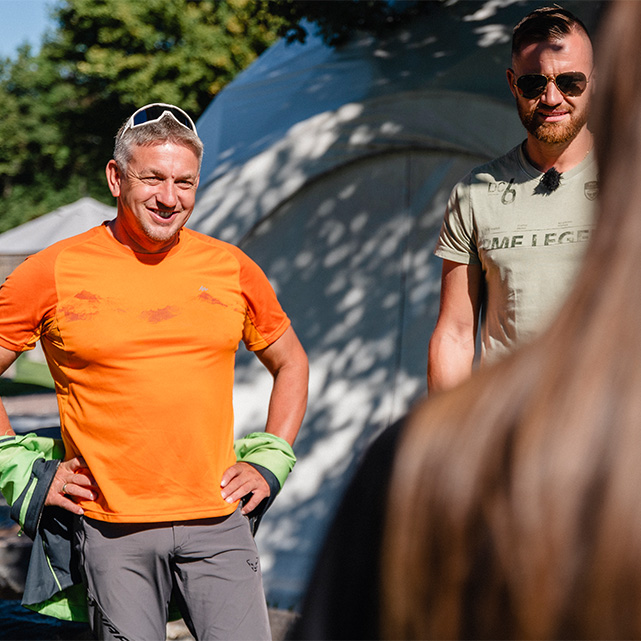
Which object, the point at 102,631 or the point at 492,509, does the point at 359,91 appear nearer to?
the point at 102,631

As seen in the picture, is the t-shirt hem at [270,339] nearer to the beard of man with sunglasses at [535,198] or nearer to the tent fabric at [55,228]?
the beard of man with sunglasses at [535,198]

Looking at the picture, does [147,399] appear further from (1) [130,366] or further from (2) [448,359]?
(2) [448,359]

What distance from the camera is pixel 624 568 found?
0.52 m

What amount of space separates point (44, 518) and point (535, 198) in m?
1.65

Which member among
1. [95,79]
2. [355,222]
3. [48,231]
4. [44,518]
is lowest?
[44,518]

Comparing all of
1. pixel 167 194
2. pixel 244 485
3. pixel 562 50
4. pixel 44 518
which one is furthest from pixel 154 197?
pixel 562 50

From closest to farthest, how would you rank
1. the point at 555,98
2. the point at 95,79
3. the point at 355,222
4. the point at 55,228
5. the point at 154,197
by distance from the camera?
the point at 555,98 < the point at 154,197 < the point at 355,222 < the point at 55,228 < the point at 95,79

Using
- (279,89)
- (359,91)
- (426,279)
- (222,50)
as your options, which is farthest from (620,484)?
(222,50)

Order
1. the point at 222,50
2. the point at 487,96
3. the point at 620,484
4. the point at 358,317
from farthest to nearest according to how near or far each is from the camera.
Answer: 1. the point at 222,50
2. the point at 358,317
3. the point at 487,96
4. the point at 620,484

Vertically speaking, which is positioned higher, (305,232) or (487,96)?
(487,96)

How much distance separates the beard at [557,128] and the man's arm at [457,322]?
40 cm

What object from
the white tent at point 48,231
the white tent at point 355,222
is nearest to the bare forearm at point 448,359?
the white tent at point 355,222

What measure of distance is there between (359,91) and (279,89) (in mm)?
708

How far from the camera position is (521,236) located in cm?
219
